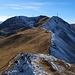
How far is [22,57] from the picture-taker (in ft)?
176

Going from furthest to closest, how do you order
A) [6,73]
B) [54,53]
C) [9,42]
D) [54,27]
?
[54,27], [9,42], [54,53], [6,73]

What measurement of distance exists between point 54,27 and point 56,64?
462 ft

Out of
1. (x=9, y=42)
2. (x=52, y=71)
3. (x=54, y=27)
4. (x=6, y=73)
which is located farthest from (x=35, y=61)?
(x=54, y=27)

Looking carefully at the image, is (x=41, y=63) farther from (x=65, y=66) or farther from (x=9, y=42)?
(x=9, y=42)

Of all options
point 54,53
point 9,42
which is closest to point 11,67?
point 54,53

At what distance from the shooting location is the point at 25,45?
5182 inches

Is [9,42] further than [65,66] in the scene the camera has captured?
Yes

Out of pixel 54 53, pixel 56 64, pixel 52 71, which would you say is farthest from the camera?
pixel 54 53

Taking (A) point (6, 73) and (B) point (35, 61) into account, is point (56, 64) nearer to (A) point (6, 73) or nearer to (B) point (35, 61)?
(B) point (35, 61)

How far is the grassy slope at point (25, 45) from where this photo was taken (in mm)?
111425

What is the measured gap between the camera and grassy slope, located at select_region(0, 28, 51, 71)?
111425 mm

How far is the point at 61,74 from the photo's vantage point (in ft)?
172

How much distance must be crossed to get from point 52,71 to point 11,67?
10.4 m

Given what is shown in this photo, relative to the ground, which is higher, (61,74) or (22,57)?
(22,57)
